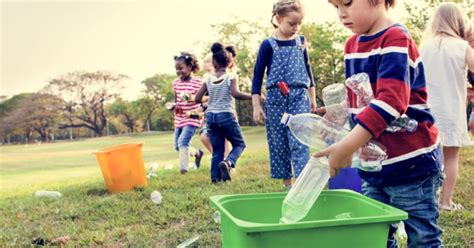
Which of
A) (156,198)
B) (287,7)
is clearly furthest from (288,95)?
(156,198)

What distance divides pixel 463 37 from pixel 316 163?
2075 millimetres

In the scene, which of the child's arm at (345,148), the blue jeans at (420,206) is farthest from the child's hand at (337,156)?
the blue jeans at (420,206)

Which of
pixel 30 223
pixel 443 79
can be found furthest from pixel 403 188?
pixel 30 223

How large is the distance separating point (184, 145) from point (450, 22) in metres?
3.00

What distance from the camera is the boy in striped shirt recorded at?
147 centimetres

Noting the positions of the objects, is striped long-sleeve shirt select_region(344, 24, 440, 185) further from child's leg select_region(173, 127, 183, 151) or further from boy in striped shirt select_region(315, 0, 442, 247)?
child's leg select_region(173, 127, 183, 151)

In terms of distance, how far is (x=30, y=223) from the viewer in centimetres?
340

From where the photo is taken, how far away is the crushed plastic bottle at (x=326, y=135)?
5.24ft

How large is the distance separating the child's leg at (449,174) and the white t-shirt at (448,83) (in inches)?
3.3

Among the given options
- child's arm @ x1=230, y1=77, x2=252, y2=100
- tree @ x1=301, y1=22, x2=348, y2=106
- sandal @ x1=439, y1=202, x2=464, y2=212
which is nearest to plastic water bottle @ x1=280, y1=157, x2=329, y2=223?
sandal @ x1=439, y1=202, x2=464, y2=212

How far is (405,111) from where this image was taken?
4.80 ft

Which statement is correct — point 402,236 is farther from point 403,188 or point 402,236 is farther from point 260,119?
point 260,119

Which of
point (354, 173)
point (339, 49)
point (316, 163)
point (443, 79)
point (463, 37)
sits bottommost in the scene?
point (354, 173)

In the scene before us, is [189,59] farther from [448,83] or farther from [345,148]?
[345,148]
